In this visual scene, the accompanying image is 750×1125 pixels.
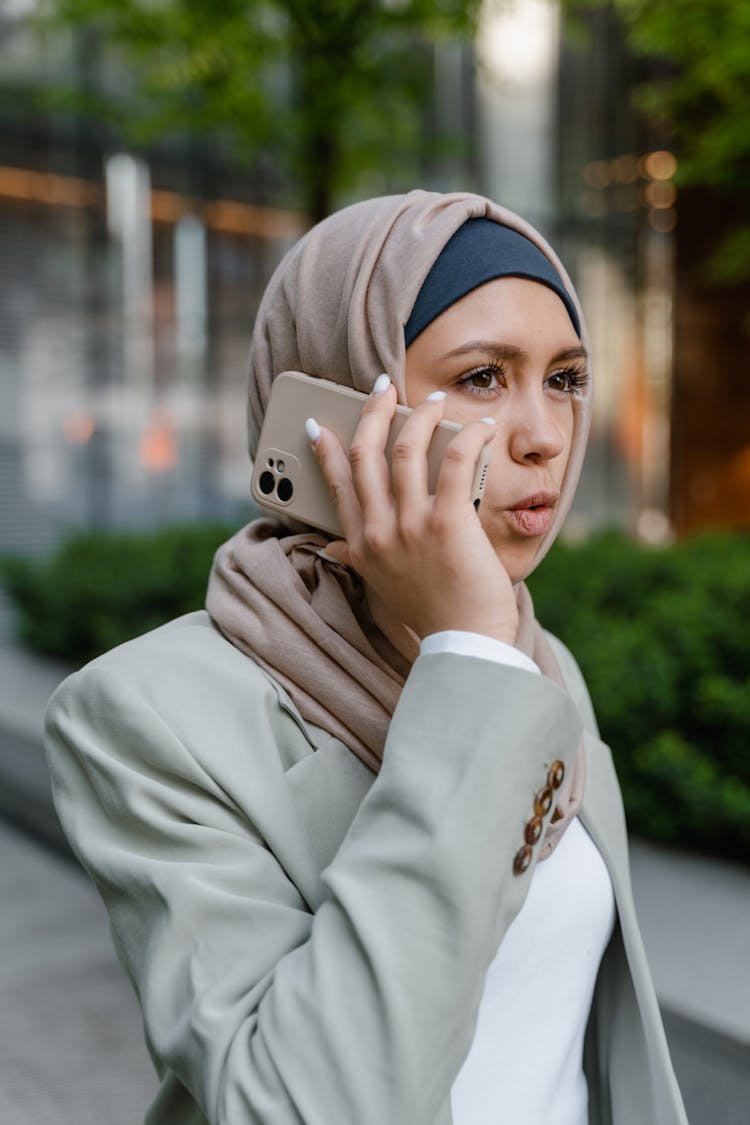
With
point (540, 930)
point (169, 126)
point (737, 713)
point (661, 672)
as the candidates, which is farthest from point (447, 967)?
point (169, 126)

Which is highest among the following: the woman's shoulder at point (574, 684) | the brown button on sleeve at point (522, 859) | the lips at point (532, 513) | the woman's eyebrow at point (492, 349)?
the woman's eyebrow at point (492, 349)

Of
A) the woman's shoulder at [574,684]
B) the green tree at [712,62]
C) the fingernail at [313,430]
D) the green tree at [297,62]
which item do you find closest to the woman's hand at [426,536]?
the fingernail at [313,430]

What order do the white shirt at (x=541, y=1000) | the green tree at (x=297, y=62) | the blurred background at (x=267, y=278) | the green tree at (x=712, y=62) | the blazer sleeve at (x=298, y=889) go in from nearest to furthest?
the blazer sleeve at (x=298, y=889) → the white shirt at (x=541, y=1000) → the blurred background at (x=267, y=278) → the green tree at (x=297, y=62) → the green tree at (x=712, y=62)

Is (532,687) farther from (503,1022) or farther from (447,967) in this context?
(503,1022)

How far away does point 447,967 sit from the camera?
39.4 inches

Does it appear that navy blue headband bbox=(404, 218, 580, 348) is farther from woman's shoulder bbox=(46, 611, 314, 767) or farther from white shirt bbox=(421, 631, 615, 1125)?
white shirt bbox=(421, 631, 615, 1125)

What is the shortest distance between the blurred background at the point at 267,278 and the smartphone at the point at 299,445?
1.62m

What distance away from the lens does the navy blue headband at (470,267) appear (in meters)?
1.31

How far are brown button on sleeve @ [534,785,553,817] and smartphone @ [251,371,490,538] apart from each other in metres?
0.41

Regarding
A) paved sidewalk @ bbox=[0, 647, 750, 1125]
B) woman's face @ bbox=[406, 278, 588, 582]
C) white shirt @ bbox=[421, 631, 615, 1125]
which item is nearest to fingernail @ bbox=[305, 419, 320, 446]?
woman's face @ bbox=[406, 278, 588, 582]

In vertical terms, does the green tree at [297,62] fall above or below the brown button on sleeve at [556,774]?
above

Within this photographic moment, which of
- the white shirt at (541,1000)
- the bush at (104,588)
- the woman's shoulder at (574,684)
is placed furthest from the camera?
the bush at (104,588)

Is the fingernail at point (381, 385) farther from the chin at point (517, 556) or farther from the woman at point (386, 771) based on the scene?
the chin at point (517, 556)

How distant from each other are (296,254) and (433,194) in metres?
0.22
